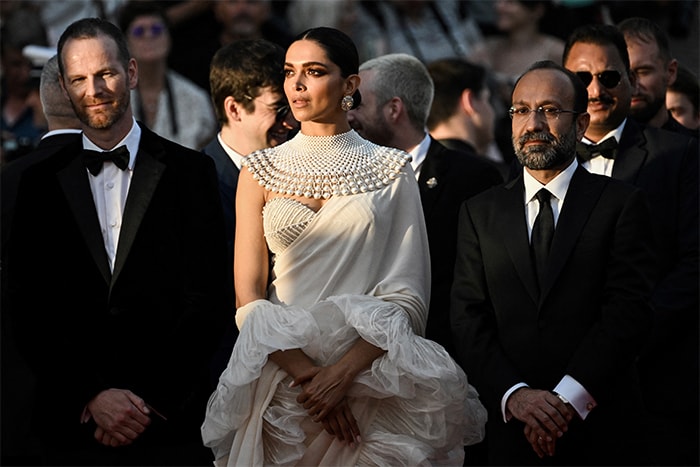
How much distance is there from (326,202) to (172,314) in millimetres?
748

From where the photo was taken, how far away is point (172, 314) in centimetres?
502

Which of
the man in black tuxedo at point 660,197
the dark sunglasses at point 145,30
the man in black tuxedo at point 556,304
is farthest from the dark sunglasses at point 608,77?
the dark sunglasses at point 145,30

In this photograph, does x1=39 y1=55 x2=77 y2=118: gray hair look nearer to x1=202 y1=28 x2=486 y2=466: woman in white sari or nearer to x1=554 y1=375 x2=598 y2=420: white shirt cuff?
x1=202 y1=28 x2=486 y2=466: woman in white sari

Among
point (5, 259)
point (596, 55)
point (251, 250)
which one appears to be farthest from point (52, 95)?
point (596, 55)

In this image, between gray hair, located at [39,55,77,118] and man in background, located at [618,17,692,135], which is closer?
gray hair, located at [39,55,77,118]

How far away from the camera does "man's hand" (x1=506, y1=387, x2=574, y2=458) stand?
4688mm

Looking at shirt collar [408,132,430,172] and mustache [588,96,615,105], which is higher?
mustache [588,96,615,105]

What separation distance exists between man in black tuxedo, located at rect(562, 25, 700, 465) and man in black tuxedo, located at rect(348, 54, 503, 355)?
552mm

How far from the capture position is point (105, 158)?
16.7 ft

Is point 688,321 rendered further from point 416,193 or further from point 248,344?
point 248,344

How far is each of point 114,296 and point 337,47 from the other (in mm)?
1277

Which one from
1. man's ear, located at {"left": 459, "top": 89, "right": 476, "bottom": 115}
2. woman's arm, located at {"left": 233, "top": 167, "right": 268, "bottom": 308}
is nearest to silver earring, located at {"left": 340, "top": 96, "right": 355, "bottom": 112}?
woman's arm, located at {"left": 233, "top": 167, "right": 268, "bottom": 308}

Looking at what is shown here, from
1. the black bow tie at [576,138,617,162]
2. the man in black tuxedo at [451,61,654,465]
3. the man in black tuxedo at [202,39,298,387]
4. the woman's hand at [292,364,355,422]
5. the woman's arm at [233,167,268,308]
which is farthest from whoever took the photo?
the man in black tuxedo at [202,39,298,387]

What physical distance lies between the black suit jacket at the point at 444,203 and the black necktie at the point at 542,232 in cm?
78
